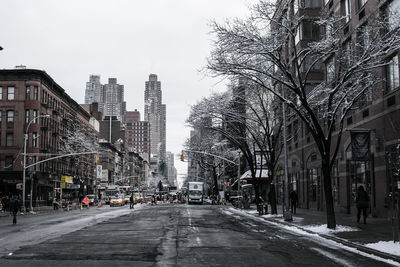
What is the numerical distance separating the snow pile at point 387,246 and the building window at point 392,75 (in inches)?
502

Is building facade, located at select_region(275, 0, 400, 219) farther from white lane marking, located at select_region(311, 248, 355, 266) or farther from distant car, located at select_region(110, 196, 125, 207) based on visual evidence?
distant car, located at select_region(110, 196, 125, 207)

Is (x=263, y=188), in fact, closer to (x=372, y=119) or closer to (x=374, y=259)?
(x=372, y=119)

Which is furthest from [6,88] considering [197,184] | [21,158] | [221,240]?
[221,240]

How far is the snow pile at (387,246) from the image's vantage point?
14022 millimetres

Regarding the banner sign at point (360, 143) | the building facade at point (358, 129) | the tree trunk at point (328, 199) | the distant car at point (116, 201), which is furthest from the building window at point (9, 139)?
the banner sign at point (360, 143)

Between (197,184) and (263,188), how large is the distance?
11.0m

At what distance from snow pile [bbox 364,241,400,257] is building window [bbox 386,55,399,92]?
41.8 ft

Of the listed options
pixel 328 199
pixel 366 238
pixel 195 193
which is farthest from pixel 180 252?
pixel 195 193

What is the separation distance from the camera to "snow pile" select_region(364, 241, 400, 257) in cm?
1402

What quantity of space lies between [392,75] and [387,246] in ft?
48.8

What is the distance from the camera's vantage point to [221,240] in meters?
17.8

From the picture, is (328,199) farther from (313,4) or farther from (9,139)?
(9,139)

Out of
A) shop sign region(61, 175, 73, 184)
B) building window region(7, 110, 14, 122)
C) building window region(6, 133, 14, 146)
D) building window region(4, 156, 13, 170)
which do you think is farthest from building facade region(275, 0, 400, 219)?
shop sign region(61, 175, 73, 184)

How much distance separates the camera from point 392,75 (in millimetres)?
27266
